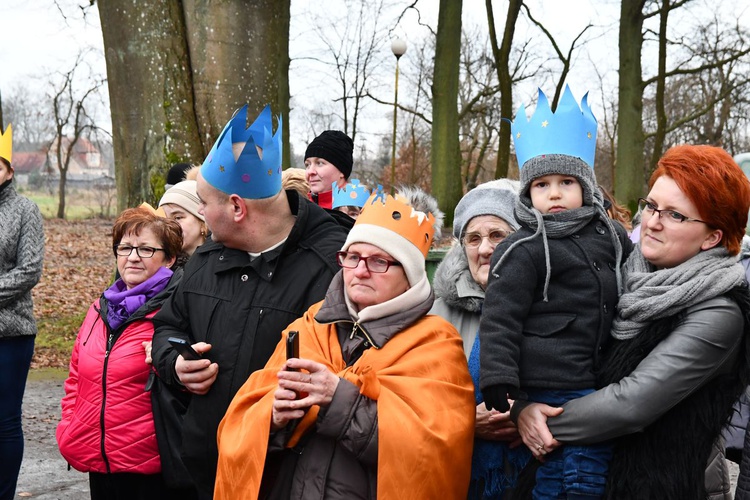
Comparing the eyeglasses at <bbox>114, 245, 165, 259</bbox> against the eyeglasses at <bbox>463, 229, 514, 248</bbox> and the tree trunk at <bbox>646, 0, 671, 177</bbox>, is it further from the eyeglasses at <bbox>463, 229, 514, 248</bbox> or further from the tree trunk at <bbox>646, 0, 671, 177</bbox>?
the tree trunk at <bbox>646, 0, 671, 177</bbox>

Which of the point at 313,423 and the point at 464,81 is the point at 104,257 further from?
the point at 313,423

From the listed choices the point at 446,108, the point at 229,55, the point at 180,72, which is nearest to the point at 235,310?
the point at 229,55

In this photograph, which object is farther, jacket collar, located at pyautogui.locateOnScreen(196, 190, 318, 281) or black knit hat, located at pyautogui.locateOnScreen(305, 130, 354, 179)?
black knit hat, located at pyautogui.locateOnScreen(305, 130, 354, 179)

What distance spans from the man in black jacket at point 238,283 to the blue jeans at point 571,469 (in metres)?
1.04

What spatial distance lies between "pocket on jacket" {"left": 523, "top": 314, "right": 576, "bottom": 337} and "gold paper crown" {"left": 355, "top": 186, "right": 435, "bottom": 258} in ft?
1.61

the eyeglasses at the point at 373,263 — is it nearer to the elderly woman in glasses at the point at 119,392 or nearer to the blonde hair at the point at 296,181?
the elderly woman in glasses at the point at 119,392

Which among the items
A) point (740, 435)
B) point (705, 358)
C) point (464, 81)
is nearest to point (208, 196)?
point (705, 358)

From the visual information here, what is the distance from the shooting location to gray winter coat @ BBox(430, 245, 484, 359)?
10.5ft

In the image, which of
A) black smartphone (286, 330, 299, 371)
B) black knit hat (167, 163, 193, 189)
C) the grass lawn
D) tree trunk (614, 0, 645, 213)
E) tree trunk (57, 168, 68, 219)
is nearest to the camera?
black smartphone (286, 330, 299, 371)

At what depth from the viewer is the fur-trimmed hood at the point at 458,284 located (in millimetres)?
3191

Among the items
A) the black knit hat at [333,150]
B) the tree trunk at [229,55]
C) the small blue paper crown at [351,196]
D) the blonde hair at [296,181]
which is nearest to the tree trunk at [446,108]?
the tree trunk at [229,55]

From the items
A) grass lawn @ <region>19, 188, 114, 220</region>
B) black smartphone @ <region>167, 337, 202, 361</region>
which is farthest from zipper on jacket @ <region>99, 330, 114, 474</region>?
grass lawn @ <region>19, 188, 114, 220</region>

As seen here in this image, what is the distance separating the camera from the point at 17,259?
468 cm

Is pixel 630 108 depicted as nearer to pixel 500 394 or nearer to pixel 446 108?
pixel 446 108
